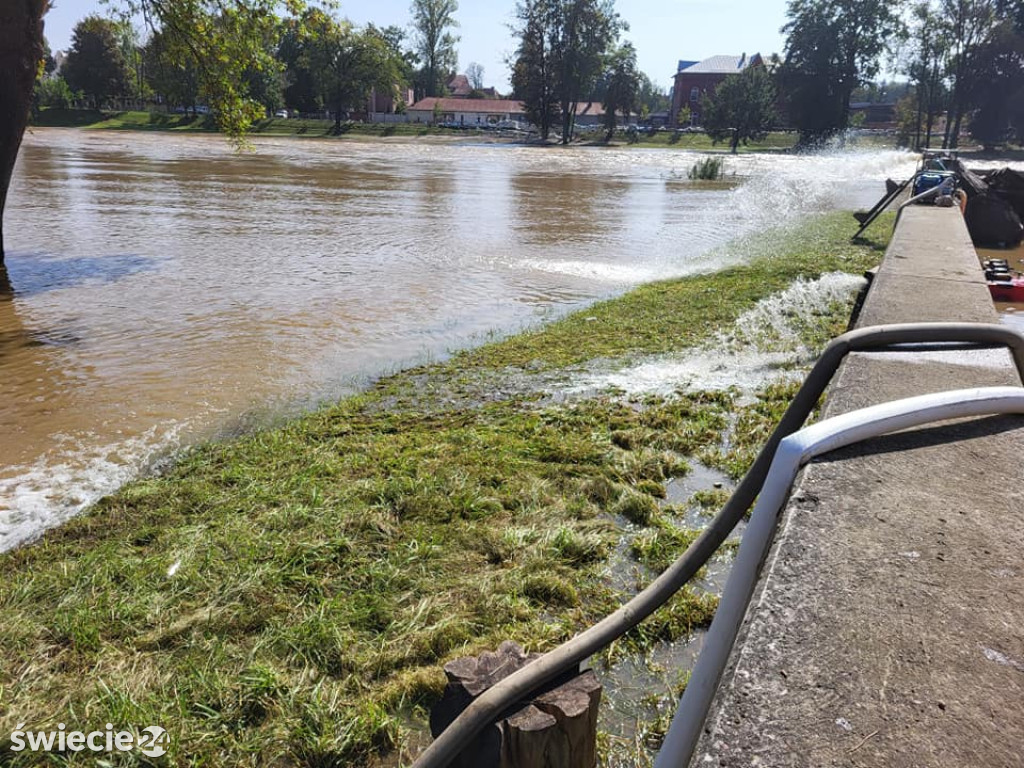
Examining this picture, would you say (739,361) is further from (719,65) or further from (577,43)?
(719,65)

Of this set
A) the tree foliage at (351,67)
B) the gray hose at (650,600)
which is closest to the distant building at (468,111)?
the tree foliage at (351,67)

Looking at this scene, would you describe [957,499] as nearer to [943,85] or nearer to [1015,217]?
[1015,217]

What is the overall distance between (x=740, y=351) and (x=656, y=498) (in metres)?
3.72

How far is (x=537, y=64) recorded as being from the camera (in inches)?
3381

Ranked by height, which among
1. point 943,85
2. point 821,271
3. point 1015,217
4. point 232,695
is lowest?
point 232,695

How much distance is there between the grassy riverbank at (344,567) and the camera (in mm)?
2680

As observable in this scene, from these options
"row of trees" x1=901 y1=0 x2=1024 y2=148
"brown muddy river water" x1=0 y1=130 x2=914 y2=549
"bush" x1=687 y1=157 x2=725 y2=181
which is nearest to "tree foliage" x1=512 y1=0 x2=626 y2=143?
"row of trees" x1=901 y1=0 x2=1024 y2=148

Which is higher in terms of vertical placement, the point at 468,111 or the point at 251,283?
the point at 468,111

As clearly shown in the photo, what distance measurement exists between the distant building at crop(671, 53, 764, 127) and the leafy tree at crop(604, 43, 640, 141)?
93.0 feet

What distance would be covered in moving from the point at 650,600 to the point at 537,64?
9271 centimetres

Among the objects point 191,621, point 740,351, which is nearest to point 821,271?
point 740,351

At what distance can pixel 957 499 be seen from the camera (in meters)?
1.97

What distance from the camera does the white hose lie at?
1.41 metres

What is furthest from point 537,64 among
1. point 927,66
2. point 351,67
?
point 927,66
